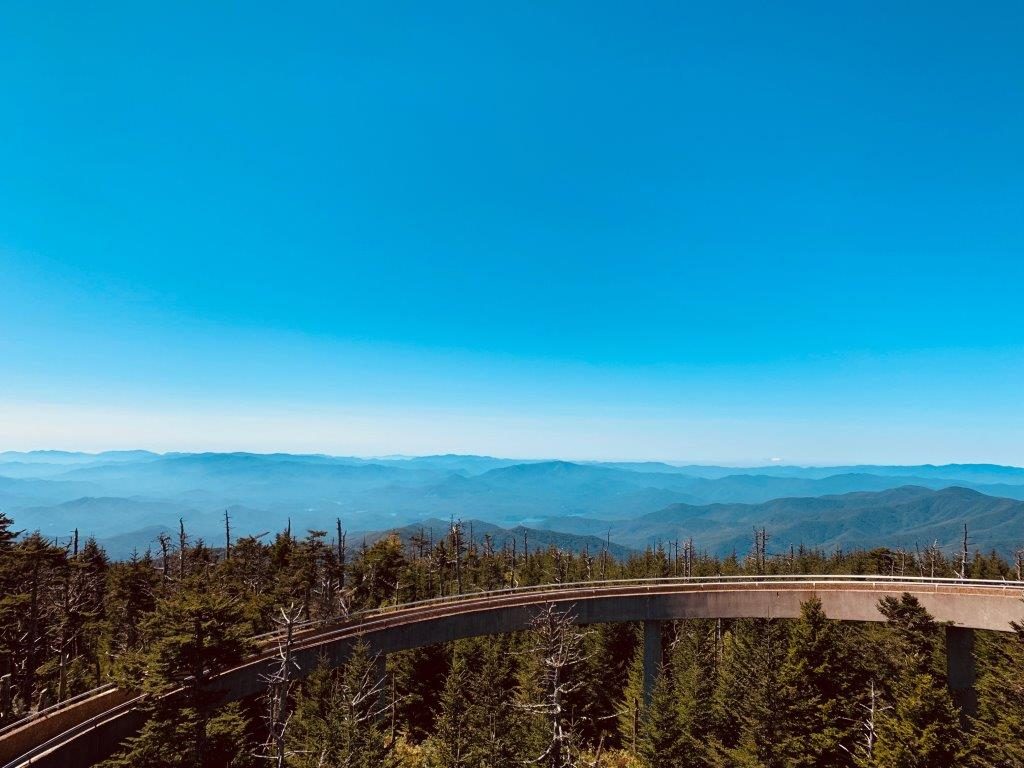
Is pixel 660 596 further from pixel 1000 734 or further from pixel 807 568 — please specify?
pixel 807 568

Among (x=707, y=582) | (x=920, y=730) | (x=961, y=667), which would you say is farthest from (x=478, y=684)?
(x=961, y=667)

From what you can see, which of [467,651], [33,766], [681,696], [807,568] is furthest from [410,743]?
[807,568]

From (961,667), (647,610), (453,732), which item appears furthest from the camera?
(647,610)

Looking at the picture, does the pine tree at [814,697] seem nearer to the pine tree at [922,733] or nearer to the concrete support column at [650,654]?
the pine tree at [922,733]

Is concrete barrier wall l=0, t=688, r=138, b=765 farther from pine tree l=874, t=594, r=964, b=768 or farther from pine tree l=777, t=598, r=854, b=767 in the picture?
pine tree l=874, t=594, r=964, b=768

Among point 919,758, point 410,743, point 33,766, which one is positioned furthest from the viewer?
point 410,743

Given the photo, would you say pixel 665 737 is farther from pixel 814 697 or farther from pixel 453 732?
pixel 453 732

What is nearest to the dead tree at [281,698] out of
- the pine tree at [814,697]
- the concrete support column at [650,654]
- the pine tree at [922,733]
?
the pine tree at [922,733]
